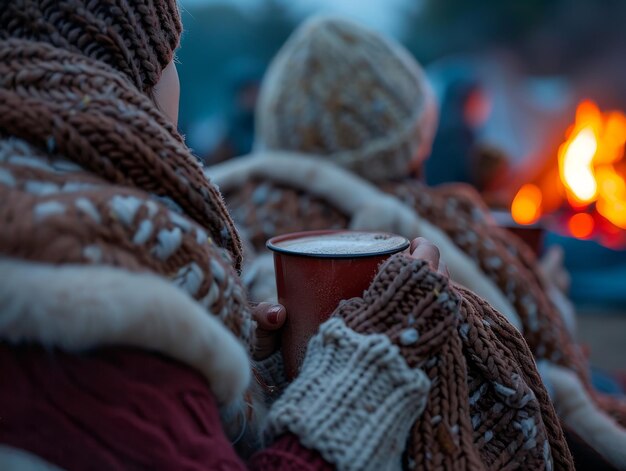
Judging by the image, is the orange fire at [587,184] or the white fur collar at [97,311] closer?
the white fur collar at [97,311]

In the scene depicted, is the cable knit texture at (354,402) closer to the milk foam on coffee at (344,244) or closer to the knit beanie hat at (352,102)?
the milk foam on coffee at (344,244)

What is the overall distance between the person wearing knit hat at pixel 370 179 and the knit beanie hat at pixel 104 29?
824 millimetres

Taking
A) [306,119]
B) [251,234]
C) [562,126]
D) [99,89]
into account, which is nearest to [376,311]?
[99,89]

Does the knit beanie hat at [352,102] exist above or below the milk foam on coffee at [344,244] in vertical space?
above

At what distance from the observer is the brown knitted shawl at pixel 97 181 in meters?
0.53

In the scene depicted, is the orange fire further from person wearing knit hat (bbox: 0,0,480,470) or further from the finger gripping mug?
person wearing knit hat (bbox: 0,0,480,470)

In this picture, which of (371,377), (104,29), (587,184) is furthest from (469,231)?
(587,184)

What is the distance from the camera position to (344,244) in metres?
0.88

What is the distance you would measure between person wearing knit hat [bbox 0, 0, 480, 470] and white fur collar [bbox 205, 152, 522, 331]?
79 centimetres

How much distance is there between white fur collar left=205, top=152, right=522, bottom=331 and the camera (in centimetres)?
148

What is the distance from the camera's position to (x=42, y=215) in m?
0.52

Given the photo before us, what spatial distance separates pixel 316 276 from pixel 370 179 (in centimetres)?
94

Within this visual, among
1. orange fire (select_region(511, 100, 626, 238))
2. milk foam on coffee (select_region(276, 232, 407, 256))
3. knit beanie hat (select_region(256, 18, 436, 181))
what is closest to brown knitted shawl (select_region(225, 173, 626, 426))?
knit beanie hat (select_region(256, 18, 436, 181))

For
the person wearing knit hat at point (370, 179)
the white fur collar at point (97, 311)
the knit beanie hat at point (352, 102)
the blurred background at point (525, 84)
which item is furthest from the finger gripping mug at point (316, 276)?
the blurred background at point (525, 84)
